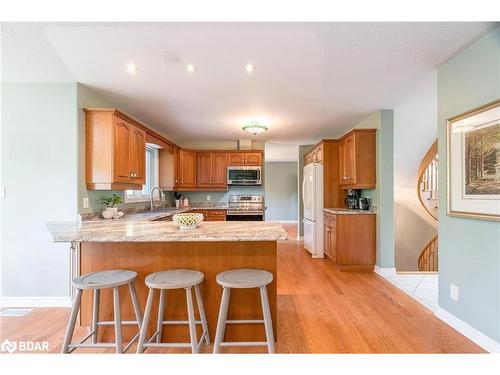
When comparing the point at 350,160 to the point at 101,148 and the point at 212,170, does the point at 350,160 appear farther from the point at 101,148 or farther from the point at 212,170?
the point at 101,148

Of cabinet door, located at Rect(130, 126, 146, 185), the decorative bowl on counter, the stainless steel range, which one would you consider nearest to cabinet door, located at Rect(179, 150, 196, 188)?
the stainless steel range

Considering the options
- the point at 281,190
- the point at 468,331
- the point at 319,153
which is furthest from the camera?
the point at 281,190

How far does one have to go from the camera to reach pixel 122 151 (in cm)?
317

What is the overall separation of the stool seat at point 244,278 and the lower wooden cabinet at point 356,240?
7.90ft

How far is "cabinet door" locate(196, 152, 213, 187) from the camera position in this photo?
5.74 m

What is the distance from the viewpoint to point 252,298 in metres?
2.00

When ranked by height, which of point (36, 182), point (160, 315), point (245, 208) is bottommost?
point (160, 315)

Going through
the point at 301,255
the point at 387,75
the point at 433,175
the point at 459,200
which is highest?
the point at 387,75

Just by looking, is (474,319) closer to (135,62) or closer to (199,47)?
(199,47)

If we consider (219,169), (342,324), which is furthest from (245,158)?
(342,324)

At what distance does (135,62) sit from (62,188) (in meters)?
1.58

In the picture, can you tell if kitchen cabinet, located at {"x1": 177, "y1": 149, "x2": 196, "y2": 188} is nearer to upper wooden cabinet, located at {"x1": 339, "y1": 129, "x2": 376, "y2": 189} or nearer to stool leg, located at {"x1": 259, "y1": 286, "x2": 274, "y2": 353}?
upper wooden cabinet, located at {"x1": 339, "y1": 129, "x2": 376, "y2": 189}

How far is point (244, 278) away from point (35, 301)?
250 centimetres
